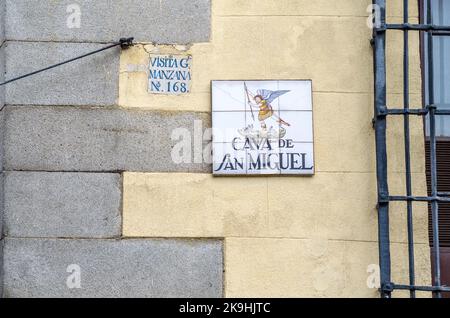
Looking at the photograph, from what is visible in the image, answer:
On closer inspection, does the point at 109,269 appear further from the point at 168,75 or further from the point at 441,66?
the point at 441,66

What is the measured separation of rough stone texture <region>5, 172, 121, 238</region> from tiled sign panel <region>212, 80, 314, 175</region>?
958 mm

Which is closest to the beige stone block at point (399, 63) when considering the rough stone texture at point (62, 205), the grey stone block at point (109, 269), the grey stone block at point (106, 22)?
the grey stone block at point (106, 22)

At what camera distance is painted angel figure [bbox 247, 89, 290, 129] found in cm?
973

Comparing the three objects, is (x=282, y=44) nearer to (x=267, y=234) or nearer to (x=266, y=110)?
(x=266, y=110)

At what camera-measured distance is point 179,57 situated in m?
9.84

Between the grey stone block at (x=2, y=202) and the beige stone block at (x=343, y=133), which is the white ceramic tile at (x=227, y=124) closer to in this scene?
the beige stone block at (x=343, y=133)

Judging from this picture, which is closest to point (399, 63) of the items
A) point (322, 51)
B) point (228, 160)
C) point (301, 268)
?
point (322, 51)

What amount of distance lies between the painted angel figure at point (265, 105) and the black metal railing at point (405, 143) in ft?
2.69

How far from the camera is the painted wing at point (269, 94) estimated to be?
9758 mm

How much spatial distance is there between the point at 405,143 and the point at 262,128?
1.21 m

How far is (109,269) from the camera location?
31.1 feet

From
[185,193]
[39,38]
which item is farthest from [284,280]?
[39,38]

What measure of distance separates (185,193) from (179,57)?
118 cm

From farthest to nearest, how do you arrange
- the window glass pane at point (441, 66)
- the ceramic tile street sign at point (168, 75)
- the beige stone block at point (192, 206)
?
the window glass pane at point (441, 66) < the ceramic tile street sign at point (168, 75) < the beige stone block at point (192, 206)
